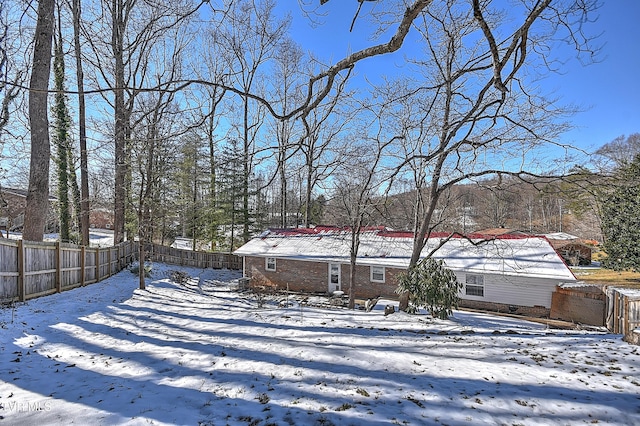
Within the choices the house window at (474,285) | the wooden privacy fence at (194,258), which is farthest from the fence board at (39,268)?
the house window at (474,285)

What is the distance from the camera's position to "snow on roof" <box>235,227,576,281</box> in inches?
479

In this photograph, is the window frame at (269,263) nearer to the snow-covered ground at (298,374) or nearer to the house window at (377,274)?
the house window at (377,274)

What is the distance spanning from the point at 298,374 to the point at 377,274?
11.4 meters

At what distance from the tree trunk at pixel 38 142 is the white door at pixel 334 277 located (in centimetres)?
1117

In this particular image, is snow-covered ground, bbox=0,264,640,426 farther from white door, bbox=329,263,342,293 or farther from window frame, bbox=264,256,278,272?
window frame, bbox=264,256,278,272

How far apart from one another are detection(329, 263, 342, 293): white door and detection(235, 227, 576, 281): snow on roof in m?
0.56

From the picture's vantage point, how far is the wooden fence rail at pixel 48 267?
7.17 meters

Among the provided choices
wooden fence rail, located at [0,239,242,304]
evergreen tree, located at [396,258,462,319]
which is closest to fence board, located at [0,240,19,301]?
wooden fence rail, located at [0,239,242,304]

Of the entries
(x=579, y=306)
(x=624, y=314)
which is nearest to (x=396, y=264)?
(x=579, y=306)

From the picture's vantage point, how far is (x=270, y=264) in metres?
17.3

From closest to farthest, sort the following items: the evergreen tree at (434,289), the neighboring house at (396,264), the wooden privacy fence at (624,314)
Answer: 1. the wooden privacy fence at (624,314)
2. the evergreen tree at (434,289)
3. the neighboring house at (396,264)

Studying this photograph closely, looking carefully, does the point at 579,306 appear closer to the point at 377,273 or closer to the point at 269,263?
the point at 377,273

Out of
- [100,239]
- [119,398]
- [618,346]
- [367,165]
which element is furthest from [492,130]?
[100,239]

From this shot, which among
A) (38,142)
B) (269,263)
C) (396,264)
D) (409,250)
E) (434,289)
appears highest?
(38,142)
